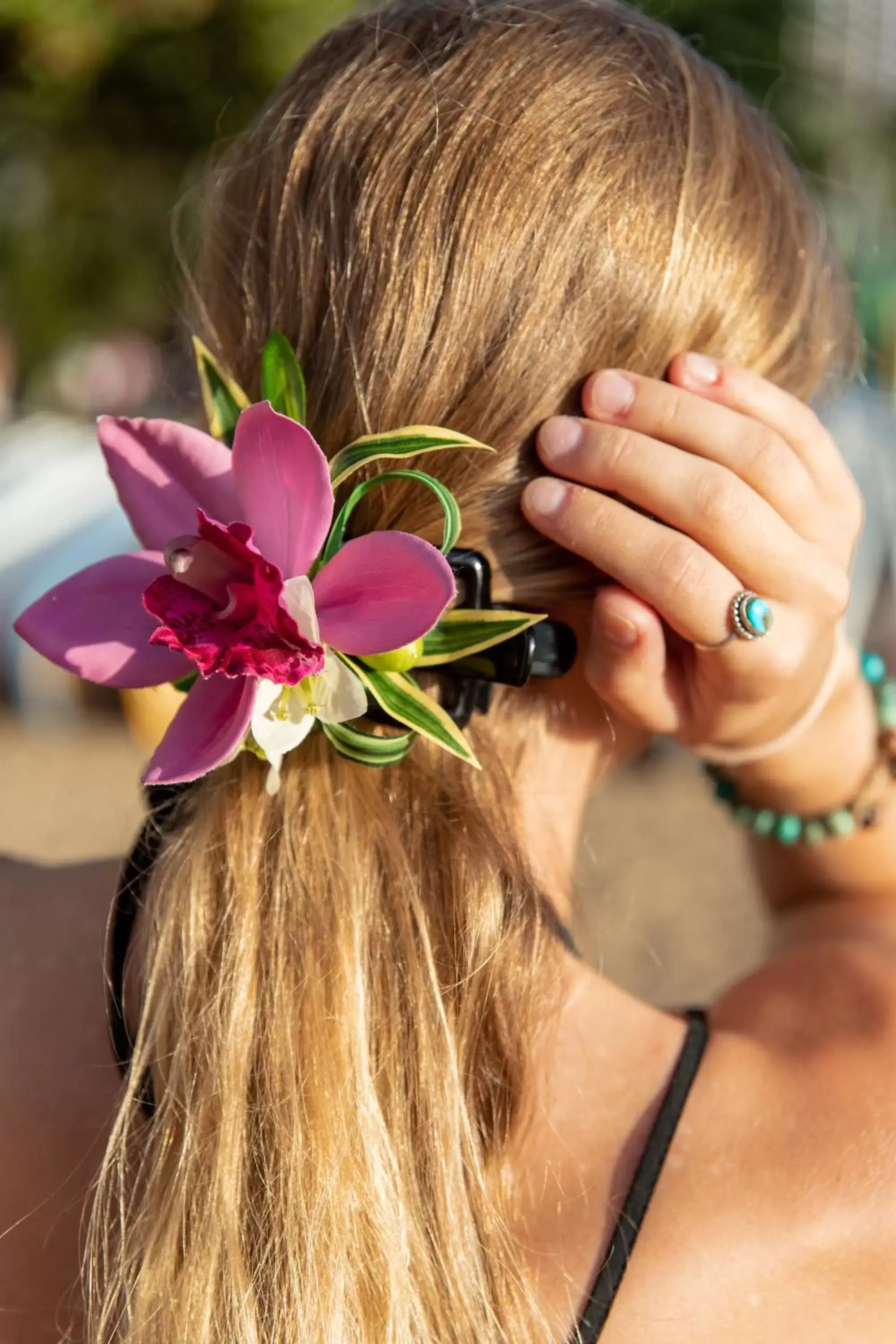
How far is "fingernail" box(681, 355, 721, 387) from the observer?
1.03 meters

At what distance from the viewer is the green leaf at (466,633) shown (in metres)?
0.91

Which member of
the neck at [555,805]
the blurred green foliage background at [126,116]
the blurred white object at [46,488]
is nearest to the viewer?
the neck at [555,805]

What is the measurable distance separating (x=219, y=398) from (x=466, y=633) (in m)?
0.33

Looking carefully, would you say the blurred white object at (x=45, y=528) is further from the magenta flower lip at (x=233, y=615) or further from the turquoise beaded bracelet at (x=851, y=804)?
the magenta flower lip at (x=233, y=615)

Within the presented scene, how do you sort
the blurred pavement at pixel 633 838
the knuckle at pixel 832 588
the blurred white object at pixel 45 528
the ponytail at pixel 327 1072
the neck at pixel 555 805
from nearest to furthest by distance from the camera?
the ponytail at pixel 327 1072
the knuckle at pixel 832 588
the neck at pixel 555 805
the blurred pavement at pixel 633 838
the blurred white object at pixel 45 528

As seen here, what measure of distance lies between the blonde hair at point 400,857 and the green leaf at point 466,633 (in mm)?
113

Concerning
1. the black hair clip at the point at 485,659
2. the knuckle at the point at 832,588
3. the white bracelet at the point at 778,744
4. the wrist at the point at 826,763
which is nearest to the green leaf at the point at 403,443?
the black hair clip at the point at 485,659

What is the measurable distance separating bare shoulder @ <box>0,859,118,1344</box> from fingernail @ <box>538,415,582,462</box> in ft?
2.33

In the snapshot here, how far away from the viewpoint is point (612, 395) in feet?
3.28

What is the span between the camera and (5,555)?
428 cm

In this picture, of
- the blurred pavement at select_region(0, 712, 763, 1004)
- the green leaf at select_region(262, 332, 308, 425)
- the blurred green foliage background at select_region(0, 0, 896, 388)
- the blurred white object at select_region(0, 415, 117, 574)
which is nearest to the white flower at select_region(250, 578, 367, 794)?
the green leaf at select_region(262, 332, 308, 425)

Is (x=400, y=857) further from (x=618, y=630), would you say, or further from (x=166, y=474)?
(x=166, y=474)

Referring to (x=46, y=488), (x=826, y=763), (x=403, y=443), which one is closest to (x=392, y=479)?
(x=403, y=443)

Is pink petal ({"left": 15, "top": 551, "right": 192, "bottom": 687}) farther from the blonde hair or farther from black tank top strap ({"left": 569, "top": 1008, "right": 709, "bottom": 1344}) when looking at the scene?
black tank top strap ({"left": 569, "top": 1008, "right": 709, "bottom": 1344})
